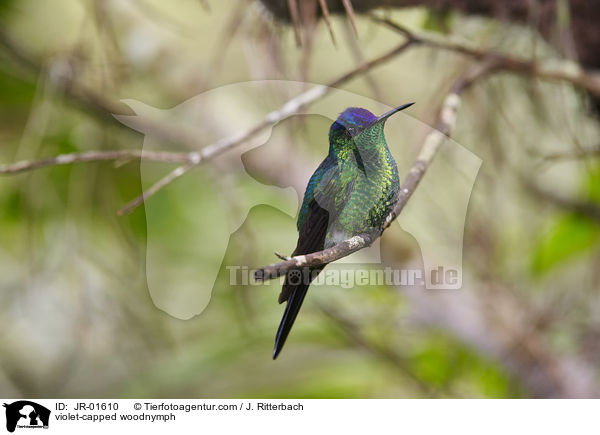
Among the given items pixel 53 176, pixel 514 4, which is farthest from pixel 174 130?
pixel 514 4

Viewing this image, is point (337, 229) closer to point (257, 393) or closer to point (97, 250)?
point (257, 393)

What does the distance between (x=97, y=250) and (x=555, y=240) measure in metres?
0.83

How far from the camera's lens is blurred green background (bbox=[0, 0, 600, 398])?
837 millimetres

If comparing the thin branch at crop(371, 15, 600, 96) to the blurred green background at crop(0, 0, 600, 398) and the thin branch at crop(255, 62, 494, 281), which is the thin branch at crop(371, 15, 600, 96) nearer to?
the blurred green background at crop(0, 0, 600, 398)

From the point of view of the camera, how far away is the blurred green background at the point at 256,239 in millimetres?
837

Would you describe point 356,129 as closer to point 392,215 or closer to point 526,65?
point 392,215
